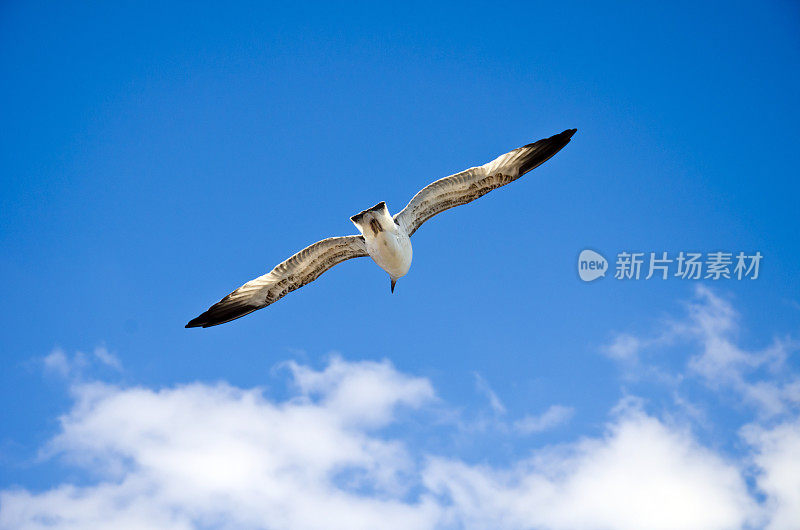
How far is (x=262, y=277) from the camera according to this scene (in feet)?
73.8

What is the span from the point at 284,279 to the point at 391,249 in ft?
12.1

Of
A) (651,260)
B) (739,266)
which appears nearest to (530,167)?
(651,260)

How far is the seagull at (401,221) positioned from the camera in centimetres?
1992

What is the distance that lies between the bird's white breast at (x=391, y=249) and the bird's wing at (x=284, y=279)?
0.51 metres

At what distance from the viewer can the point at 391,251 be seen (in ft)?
66.2

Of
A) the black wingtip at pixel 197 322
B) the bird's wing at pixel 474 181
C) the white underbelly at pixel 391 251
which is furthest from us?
the black wingtip at pixel 197 322

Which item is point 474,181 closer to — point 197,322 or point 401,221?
point 401,221

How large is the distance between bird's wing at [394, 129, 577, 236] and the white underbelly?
17.7 inches

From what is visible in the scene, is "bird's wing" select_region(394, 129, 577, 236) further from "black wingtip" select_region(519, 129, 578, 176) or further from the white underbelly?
the white underbelly

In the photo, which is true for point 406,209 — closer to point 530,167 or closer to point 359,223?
point 359,223

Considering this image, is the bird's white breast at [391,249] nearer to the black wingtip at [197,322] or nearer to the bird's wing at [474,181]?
the bird's wing at [474,181]

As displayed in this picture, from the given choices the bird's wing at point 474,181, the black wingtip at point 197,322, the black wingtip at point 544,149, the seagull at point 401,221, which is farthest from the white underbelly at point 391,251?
the black wingtip at point 197,322

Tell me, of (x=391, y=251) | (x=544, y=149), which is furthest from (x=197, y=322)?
(x=544, y=149)

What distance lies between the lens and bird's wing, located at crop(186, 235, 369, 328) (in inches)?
830
